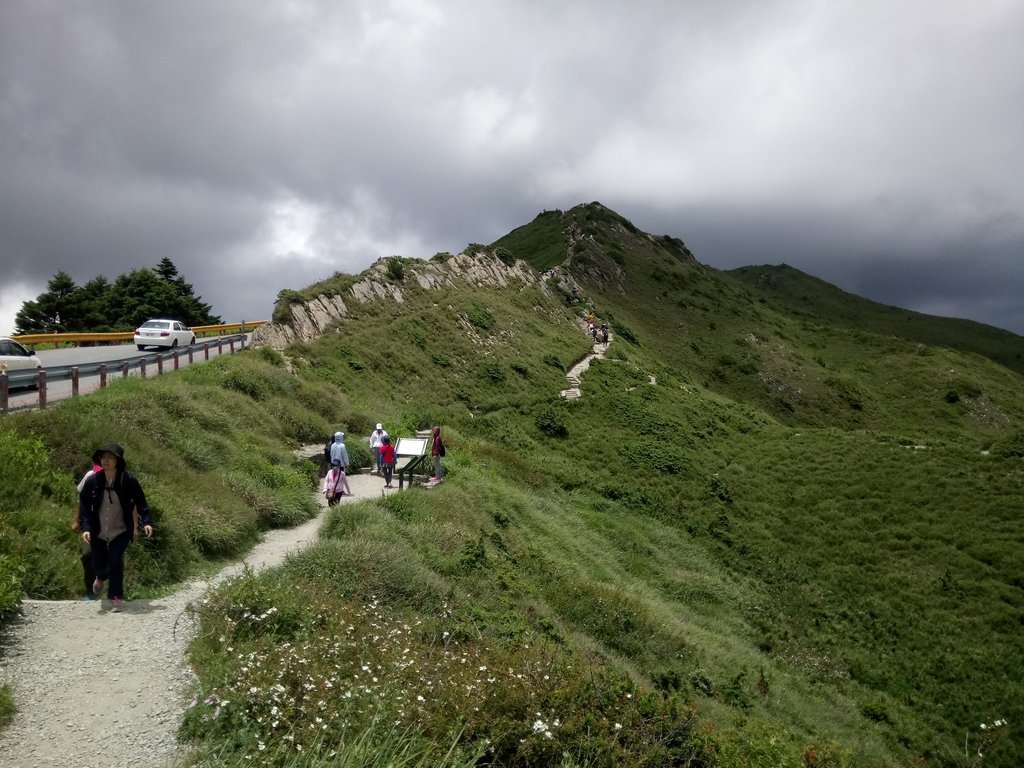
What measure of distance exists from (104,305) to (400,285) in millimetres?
40832

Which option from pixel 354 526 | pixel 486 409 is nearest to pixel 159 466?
pixel 354 526

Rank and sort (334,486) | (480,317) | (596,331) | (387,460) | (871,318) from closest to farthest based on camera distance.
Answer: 1. (334,486)
2. (387,460)
3. (480,317)
4. (596,331)
5. (871,318)

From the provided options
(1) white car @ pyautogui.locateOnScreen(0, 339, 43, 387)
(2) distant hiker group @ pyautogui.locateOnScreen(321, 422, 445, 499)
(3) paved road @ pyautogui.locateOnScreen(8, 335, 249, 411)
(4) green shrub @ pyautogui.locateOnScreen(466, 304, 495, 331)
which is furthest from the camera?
(4) green shrub @ pyautogui.locateOnScreen(466, 304, 495, 331)

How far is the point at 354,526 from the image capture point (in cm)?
1260

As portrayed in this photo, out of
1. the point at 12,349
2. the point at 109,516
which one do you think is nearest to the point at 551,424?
the point at 12,349

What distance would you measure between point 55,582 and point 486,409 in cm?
2614

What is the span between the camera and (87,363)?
882 inches

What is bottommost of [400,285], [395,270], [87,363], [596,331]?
[87,363]

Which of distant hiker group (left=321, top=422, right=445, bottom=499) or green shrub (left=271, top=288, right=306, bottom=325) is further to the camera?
green shrub (left=271, top=288, right=306, bottom=325)

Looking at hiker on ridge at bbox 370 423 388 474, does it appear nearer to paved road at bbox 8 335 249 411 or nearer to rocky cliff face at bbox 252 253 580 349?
paved road at bbox 8 335 249 411

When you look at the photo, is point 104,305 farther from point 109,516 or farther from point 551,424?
point 109,516

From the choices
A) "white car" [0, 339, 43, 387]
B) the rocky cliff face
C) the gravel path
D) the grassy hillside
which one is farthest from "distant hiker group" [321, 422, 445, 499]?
the grassy hillside

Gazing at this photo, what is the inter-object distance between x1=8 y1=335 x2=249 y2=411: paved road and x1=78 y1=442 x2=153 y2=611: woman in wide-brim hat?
29.7 feet

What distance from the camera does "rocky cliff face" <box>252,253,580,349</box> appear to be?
31719 mm
